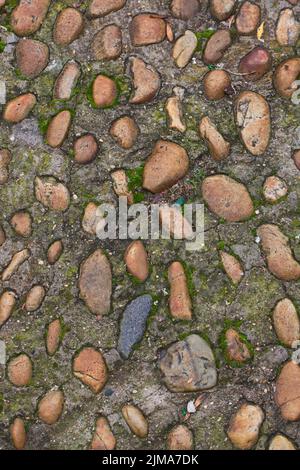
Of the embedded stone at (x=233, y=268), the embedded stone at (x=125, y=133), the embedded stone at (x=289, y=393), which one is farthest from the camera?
the embedded stone at (x=125, y=133)

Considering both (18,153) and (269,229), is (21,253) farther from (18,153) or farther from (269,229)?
(269,229)

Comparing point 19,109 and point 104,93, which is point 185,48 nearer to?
point 104,93

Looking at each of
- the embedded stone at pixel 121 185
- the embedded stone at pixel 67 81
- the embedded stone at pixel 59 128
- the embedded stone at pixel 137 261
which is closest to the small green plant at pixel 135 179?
the embedded stone at pixel 121 185

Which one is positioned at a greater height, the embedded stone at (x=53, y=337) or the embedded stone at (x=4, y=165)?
the embedded stone at (x=4, y=165)

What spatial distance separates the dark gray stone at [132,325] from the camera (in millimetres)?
2400

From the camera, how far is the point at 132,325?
2402 mm

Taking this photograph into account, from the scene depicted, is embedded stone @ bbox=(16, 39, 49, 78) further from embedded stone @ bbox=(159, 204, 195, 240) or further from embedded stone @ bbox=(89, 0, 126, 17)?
A: embedded stone @ bbox=(159, 204, 195, 240)

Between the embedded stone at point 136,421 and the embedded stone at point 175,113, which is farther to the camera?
the embedded stone at point 175,113

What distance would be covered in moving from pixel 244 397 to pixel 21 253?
1.12m

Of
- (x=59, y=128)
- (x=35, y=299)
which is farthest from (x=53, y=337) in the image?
Answer: (x=59, y=128)

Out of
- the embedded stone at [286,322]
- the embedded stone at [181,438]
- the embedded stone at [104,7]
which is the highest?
the embedded stone at [104,7]

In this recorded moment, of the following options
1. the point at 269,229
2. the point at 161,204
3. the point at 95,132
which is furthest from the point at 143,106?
the point at 269,229

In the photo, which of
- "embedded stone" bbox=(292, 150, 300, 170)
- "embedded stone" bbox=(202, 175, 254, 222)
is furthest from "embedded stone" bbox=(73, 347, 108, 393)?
"embedded stone" bbox=(292, 150, 300, 170)

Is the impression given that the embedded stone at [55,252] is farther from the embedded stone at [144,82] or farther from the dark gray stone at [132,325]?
the embedded stone at [144,82]
